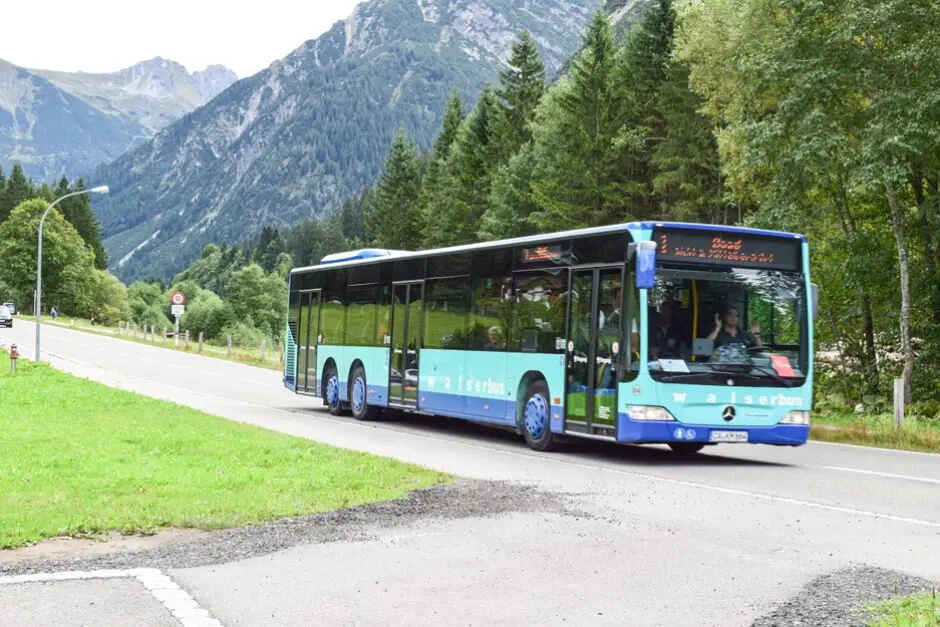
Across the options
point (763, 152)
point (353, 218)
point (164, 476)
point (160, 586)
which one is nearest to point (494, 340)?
point (164, 476)

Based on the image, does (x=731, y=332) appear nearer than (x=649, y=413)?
No

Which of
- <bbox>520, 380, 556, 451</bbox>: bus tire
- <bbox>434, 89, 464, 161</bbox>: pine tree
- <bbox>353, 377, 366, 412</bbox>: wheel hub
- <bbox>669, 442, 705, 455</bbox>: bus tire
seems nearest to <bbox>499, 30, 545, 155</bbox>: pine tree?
<bbox>434, 89, 464, 161</bbox>: pine tree

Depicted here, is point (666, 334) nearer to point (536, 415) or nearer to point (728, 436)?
point (728, 436)

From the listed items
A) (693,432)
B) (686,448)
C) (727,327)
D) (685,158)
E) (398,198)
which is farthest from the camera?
(398,198)

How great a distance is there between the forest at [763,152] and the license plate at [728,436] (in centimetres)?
1059

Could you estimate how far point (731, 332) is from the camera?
603 inches

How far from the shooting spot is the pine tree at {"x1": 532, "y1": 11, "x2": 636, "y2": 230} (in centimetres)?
5500

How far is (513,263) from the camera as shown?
1856 centimetres

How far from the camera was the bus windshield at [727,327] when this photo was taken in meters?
15.1

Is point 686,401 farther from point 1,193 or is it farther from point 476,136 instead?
point 1,193

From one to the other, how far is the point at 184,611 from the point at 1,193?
15412 centimetres

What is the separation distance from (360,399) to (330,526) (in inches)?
572

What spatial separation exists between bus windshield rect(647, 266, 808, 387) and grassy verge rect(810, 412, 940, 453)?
528cm

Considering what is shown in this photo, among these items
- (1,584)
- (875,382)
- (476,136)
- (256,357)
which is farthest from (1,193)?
(1,584)
